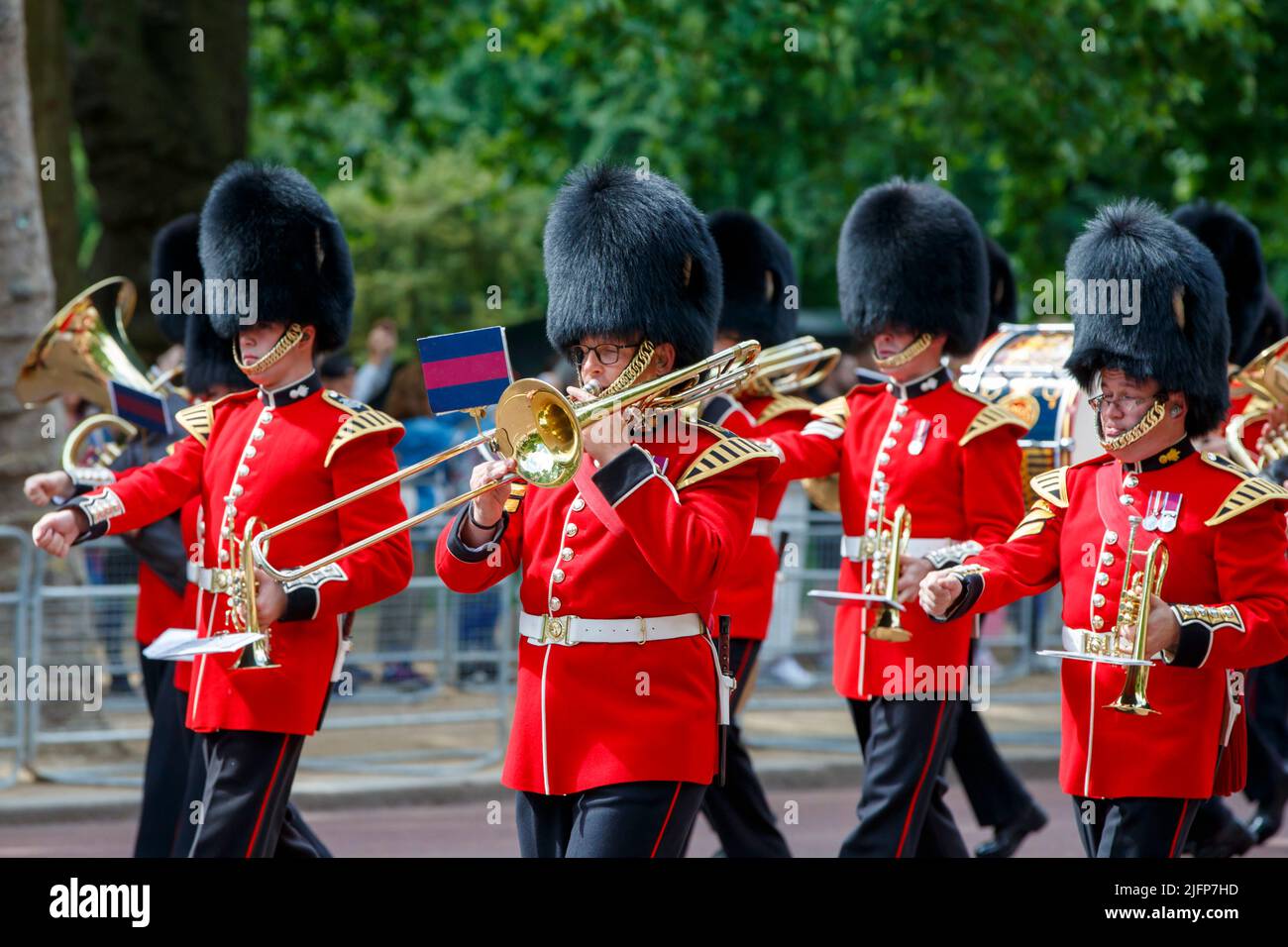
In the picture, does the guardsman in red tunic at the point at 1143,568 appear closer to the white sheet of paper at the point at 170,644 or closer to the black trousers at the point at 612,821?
the black trousers at the point at 612,821

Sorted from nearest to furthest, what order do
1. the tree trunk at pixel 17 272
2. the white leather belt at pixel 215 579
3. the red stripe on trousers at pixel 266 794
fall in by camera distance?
the red stripe on trousers at pixel 266 794 < the white leather belt at pixel 215 579 < the tree trunk at pixel 17 272

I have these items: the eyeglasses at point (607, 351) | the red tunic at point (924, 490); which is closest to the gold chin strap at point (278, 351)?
the eyeglasses at point (607, 351)

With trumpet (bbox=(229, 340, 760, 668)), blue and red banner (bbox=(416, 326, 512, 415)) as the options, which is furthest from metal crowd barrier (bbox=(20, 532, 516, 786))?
blue and red banner (bbox=(416, 326, 512, 415))

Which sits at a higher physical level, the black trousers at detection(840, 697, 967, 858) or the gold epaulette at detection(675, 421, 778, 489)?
the gold epaulette at detection(675, 421, 778, 489)

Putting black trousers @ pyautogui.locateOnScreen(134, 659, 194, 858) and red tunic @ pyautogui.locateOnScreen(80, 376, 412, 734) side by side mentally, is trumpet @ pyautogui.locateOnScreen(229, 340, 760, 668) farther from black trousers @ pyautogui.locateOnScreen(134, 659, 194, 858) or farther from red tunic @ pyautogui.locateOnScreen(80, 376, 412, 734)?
black trousers @ pyautogui.locateOnScreen(134, 659, 194, 858)

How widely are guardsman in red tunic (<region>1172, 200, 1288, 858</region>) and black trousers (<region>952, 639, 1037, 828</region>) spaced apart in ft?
2.00

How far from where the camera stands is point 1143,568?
473 centimetres

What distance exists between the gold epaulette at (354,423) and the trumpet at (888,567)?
135 centimetres

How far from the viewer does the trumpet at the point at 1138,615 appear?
463 cm

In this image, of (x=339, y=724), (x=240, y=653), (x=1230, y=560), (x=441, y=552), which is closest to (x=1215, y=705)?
(x=1230, y=560)

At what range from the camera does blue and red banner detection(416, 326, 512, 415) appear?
474 centimetres

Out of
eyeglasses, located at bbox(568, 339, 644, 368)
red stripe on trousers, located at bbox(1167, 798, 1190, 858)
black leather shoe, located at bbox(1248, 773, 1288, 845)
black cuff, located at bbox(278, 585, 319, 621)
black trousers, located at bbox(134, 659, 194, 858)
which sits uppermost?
eyeglasses, located at bbox(568, 339, 644, 368)

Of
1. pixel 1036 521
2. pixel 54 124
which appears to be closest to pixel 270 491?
pixel 1036 521

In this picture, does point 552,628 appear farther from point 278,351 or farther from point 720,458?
point 278,351
